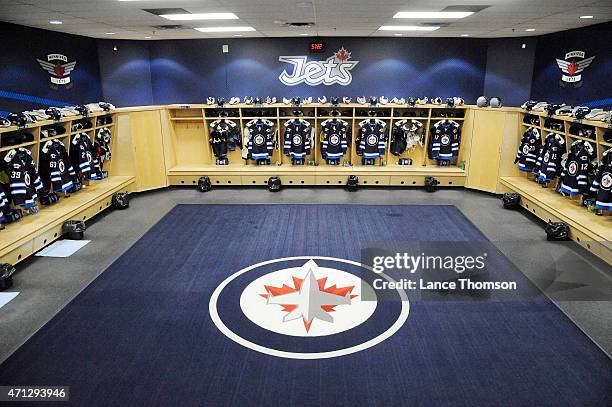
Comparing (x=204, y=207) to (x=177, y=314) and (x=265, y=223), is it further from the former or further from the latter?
(x=177, y=314)

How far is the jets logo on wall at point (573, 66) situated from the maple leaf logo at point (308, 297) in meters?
6.50

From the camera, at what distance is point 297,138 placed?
27.3 feet

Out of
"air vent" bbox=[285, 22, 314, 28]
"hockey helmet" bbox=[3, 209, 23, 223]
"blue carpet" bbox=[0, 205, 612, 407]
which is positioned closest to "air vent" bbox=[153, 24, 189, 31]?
"air vent" bbox=[285, 22, 314, 28]

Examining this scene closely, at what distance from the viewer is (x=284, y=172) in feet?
26.9

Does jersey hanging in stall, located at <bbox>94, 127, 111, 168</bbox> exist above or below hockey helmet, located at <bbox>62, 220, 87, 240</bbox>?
above

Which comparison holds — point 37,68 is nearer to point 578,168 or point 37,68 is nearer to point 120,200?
point 120,200

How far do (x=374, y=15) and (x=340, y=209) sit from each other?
2893 millimetres

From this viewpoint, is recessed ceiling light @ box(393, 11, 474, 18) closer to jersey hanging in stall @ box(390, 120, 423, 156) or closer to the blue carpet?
jersey hanging in stall @ box(390, 120, 423, 156)

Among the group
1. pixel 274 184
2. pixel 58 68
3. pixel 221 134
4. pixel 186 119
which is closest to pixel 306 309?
pixel 274 184

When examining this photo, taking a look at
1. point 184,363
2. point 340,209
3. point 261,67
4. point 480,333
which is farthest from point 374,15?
point 184,363

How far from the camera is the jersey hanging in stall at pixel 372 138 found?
836cm

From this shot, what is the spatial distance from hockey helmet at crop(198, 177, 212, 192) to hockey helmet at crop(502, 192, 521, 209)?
5.21m

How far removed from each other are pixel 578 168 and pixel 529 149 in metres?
1.35

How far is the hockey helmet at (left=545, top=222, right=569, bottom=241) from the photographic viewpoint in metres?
5.48
